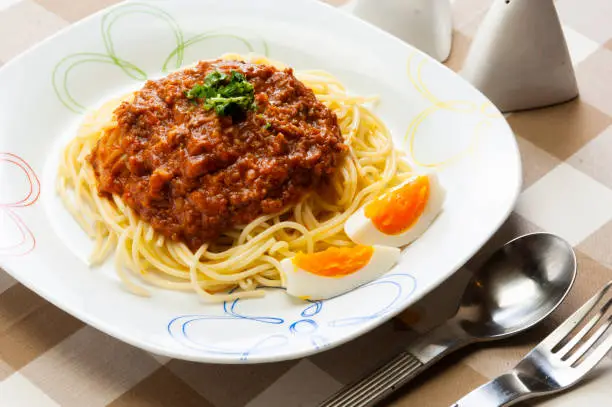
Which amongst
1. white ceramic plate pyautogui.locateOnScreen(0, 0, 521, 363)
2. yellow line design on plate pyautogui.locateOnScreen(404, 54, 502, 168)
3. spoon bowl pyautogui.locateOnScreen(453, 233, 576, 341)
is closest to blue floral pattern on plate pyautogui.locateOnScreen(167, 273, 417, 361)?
white ceramic plate pyautogui.locateOnScreen(0, 0, 521, 363)

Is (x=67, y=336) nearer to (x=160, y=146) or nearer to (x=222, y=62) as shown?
(x=160, y=146)

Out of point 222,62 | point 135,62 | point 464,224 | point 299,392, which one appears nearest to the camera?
point 299,392

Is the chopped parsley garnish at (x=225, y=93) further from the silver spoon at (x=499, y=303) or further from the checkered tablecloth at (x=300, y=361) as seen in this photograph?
the silver spoon at (x=499, y=303)

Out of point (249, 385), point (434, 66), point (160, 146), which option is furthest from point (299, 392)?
point (434, 66)

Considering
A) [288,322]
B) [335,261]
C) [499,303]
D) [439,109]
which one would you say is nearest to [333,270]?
[335,261]

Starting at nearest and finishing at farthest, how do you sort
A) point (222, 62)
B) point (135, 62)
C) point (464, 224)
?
point (464, 224) → point (222, 62) → point (135, 62)

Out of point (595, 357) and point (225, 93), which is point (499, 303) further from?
point (225, 93)

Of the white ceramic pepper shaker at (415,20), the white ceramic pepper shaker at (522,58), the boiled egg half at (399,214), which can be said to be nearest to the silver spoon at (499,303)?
the boiled egg half at (399,214)
